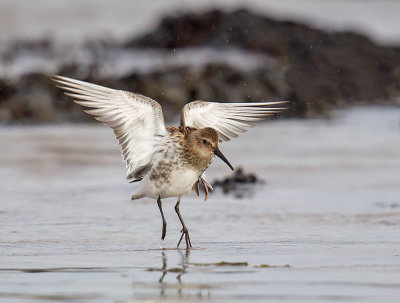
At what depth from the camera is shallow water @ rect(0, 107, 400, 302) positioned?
4680 mm

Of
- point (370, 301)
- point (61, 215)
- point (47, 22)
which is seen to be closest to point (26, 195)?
point (61, 215)

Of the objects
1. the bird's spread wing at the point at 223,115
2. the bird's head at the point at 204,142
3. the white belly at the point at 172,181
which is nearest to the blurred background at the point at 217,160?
the white belly at the point at 172,181

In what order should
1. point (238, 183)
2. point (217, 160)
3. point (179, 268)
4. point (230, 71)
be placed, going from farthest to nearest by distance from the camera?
point (230, 71)
point (217, 160)
point (238, 183)
point (179, 268)

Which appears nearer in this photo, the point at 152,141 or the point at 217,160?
the point at 152,141

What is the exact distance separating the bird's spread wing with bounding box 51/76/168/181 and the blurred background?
608 millimetres

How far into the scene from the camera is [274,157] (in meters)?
11.1

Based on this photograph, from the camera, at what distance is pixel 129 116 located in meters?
6.50

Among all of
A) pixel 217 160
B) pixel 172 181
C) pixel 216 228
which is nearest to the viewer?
pixel 172 181

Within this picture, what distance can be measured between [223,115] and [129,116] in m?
1.00

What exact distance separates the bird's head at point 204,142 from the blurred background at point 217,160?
0.60 m

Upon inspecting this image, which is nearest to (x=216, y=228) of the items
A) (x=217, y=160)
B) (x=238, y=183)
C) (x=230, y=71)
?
(x=238, y=183)

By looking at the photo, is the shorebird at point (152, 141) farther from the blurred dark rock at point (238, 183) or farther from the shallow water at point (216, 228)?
the blurred dark rock at point (238, 183)

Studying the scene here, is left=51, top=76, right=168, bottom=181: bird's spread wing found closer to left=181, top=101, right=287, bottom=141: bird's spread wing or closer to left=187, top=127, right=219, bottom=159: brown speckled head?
left=187, top=127, right=219, bottom=159: brown speckled head

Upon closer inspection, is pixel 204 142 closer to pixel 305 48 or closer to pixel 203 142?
pixel 203 142
